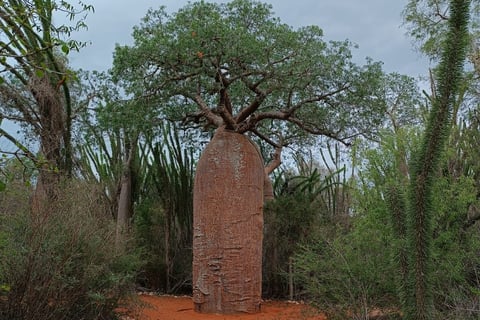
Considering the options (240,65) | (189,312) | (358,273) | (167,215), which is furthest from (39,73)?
(167,215)

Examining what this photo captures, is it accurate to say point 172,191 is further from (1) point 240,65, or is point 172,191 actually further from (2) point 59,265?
(2) point 59,265

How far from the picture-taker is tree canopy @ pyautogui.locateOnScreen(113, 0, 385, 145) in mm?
7031

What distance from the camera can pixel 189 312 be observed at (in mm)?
7785

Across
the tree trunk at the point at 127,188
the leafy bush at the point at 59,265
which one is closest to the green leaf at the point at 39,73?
the leafy bush at the point at 59,265

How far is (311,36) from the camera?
25.4ft

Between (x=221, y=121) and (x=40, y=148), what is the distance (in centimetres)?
313

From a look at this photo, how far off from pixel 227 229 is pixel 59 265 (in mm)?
3137

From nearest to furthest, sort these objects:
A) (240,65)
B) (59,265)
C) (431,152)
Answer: (431,152) < (59,265) < (240,65)

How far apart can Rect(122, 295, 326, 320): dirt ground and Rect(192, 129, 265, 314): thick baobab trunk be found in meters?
0.23

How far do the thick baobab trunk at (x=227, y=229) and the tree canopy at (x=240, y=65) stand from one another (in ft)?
1.88

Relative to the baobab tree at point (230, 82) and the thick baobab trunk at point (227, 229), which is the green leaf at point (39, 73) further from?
the thick baobab trunk at point (227, 229)

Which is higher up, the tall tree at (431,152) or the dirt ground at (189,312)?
the tall tree at (431,152)

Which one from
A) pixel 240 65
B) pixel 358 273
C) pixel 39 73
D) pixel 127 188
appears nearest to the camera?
pixel 39 73

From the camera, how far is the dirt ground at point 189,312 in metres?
6.11
